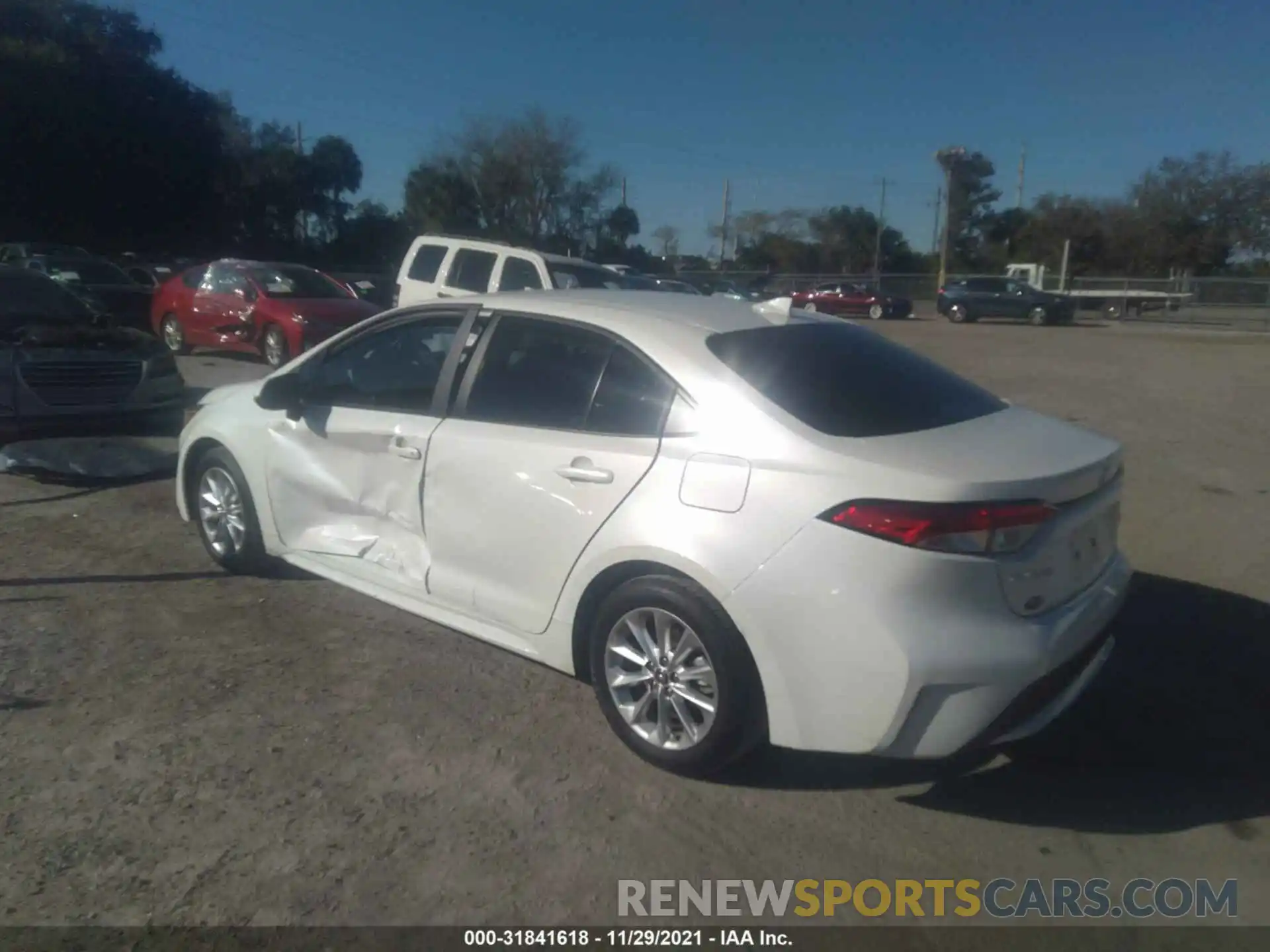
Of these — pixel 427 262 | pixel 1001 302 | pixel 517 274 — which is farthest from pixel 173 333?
pixel 1001 302

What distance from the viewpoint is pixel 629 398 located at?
3938 millimetres

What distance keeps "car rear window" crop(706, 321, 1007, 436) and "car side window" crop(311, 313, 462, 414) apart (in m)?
1.43

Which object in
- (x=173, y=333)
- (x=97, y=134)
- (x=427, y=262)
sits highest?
(x=97, y=134)

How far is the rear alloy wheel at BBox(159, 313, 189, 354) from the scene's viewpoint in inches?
643

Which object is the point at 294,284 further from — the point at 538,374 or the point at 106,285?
the point at 538,374

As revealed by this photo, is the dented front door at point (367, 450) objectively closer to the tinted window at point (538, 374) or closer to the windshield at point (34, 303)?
the tinted window at point (538, 374)

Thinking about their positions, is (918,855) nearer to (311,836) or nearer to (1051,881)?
(1051,881)

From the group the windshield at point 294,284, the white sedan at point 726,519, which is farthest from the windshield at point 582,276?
the white sedan at point 726,519

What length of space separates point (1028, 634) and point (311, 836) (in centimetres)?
234

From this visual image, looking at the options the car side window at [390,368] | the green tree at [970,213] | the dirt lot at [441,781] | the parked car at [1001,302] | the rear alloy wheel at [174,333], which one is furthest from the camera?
the green tree at [970,213]

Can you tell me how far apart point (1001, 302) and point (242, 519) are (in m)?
35.9

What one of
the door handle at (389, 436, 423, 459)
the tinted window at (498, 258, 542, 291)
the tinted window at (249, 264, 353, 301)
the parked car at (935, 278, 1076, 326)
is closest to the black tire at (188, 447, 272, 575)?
the door handle at (389, 436, 423, 459)

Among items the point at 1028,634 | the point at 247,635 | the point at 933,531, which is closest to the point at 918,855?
the point at 1028,634

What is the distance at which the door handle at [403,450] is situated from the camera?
4.48m
